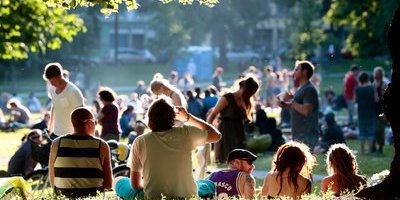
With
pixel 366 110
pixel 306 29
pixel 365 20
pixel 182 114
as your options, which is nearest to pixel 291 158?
pixel 182 114

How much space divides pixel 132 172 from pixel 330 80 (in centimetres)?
5098

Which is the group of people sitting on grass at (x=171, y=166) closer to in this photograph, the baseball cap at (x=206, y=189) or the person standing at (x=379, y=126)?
the baseball cap at (x=206, y=189)

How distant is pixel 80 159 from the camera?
9828 millimetres

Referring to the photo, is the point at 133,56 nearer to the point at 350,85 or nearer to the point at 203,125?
the point at 350,85

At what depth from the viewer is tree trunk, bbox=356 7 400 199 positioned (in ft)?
26.7

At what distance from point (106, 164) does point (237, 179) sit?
1.27 m

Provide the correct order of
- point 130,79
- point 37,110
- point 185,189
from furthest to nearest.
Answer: point 130,79 < point 37,110 < point 185,189

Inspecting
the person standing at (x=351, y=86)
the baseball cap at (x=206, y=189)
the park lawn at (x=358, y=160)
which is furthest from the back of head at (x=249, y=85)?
the person standing at (x=351, y=86)

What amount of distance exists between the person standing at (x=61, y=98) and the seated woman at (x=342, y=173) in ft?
17.1

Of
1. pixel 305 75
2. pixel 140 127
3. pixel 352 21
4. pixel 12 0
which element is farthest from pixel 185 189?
pixel 352 21

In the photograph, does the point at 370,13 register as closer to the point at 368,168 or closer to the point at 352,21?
the point at 352,21

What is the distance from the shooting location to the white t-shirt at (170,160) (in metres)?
9.19

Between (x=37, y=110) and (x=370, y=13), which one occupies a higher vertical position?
(x=370, y=13)

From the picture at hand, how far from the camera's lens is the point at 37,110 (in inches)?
1640
